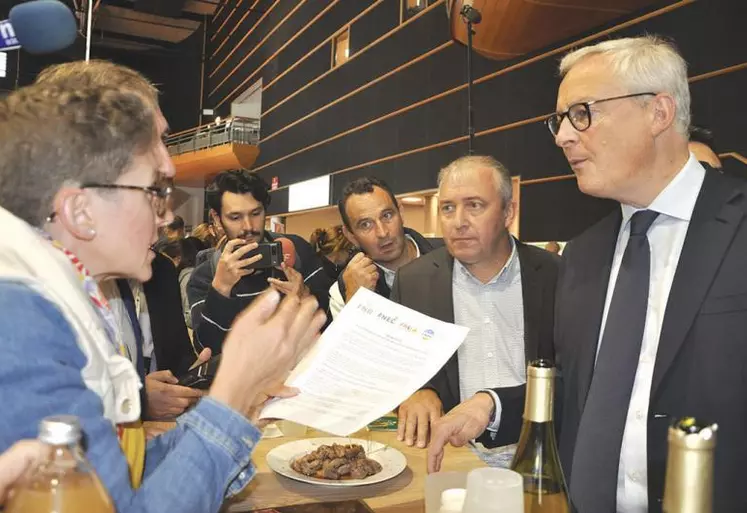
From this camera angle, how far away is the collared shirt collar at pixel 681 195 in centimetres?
121

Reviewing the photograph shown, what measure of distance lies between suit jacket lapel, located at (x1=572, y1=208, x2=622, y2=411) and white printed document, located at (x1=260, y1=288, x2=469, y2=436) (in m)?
0.34

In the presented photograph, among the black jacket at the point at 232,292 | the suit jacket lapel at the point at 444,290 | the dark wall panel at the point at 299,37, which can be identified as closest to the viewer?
the suit jacket lapel at the point at 444,290

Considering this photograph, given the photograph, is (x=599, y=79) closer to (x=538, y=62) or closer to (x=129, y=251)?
(x=129, y=251)

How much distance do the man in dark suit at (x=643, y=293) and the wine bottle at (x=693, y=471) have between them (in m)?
0.64

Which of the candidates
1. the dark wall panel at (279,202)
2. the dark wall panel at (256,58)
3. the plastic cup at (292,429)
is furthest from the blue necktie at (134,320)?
the dark wall panel at (279,202)

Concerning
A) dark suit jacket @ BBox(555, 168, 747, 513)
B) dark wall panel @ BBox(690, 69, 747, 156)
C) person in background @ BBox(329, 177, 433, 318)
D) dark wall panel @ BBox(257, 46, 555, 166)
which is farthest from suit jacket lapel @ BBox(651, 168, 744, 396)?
dark wall panel @ BBox(257, 46, 555, 166)

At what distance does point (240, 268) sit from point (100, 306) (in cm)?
158

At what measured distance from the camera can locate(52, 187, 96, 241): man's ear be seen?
908 millimetres

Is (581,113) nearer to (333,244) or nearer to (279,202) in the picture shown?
(333,244)

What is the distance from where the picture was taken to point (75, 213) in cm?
93

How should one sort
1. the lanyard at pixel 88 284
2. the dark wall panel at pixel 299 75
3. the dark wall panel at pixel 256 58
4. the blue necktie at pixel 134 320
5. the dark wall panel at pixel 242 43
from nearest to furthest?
1. the lanyard at pixel 88 284
2. the blue necktie at pixel 134 320
3. the dark wall panel at pixel 299 75
4. the dark wall panel at pixel 256 58
5. the dark wall panel at pixel 242 43

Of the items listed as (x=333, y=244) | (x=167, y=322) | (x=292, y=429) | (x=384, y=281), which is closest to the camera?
(x=292, y=429)

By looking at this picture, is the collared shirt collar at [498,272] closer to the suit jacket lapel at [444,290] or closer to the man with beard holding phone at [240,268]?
the suit jacket lapel at [444,290]

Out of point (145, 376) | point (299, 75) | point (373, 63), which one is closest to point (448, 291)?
point (145, 376)
